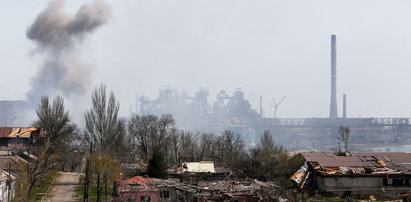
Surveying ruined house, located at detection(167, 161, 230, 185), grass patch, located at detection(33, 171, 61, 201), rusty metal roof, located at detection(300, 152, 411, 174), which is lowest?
grass patch, located at detection(33, 171, 61, 201)

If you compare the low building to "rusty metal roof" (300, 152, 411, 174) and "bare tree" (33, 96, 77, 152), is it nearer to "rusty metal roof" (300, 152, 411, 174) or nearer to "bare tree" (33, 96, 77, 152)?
"rusty metal roof" (300, 152, 411, 174)

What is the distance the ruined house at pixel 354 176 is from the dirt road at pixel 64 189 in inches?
436

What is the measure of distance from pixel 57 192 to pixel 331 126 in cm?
13657

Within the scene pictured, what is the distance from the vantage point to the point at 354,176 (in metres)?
24.9

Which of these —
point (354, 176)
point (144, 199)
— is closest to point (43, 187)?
point (144, 199)

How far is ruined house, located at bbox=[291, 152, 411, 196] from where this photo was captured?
81.3ft

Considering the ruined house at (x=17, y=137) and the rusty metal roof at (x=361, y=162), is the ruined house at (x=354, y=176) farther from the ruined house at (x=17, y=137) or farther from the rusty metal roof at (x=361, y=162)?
the ruined house at (x=17, y=137)

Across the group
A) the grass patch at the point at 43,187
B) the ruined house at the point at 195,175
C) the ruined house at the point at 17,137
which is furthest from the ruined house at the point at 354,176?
the ruined house at the point at 17,137

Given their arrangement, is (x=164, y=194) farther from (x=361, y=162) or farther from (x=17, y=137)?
(x=17, y=137)

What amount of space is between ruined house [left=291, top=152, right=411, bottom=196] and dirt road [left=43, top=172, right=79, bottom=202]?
11.1 m

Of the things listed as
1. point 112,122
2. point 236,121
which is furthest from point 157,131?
point 236,121

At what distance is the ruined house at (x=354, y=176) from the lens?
24781 millimetres

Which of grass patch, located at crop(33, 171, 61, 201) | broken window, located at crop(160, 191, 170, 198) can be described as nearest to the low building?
broken window, located at crop(160, 191, 170, 198)

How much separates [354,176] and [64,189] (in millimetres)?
13849
